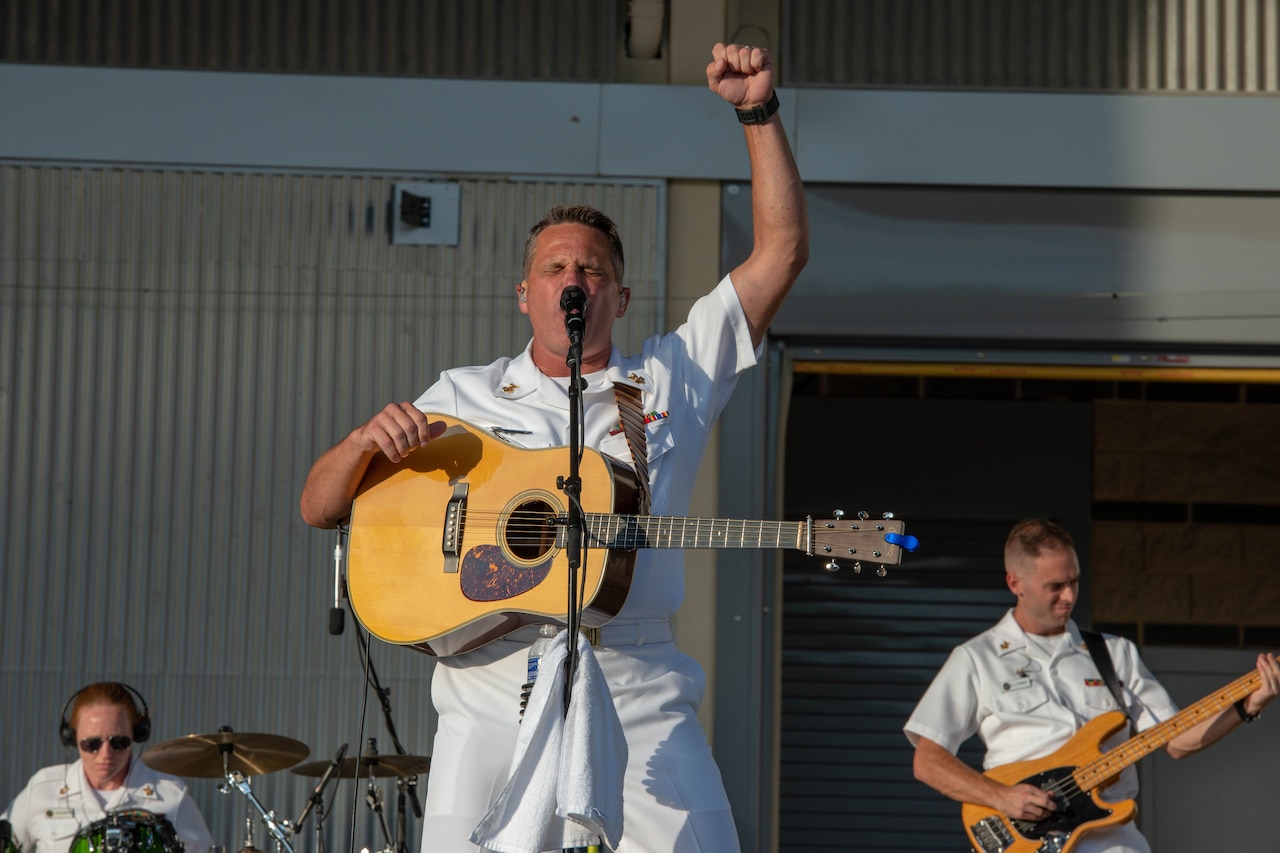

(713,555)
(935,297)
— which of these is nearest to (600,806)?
(713,555)

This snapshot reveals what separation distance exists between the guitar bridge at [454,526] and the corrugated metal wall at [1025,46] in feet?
11.7

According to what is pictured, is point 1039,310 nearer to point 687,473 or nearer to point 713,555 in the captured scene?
point 713,555

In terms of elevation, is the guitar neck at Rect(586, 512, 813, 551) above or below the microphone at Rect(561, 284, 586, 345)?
below

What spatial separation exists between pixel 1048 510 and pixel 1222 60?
10.2 feet

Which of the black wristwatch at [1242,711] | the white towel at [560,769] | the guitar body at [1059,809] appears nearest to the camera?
the white towel at [560,769]

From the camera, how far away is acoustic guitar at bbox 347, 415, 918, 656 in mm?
2838

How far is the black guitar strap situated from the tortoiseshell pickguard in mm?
2727

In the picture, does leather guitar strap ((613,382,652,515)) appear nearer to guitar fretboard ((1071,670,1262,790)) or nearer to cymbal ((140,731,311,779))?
guitar fretboard ((1071,670,1262,790))

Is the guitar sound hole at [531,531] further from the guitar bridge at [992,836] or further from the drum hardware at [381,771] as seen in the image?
the guitar bridge at [992,836]


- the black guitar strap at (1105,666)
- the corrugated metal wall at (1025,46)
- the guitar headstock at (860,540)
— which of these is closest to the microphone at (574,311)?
the guitar headstock at (860,540)

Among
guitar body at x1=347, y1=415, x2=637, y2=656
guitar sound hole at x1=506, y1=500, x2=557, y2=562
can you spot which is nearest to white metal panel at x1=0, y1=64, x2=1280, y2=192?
guitar body at x1=347, y1=415, x2=637, y2=656

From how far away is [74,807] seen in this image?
5609mm

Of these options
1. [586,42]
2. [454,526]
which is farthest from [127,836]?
[586,42]

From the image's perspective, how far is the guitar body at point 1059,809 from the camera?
4730 mm
